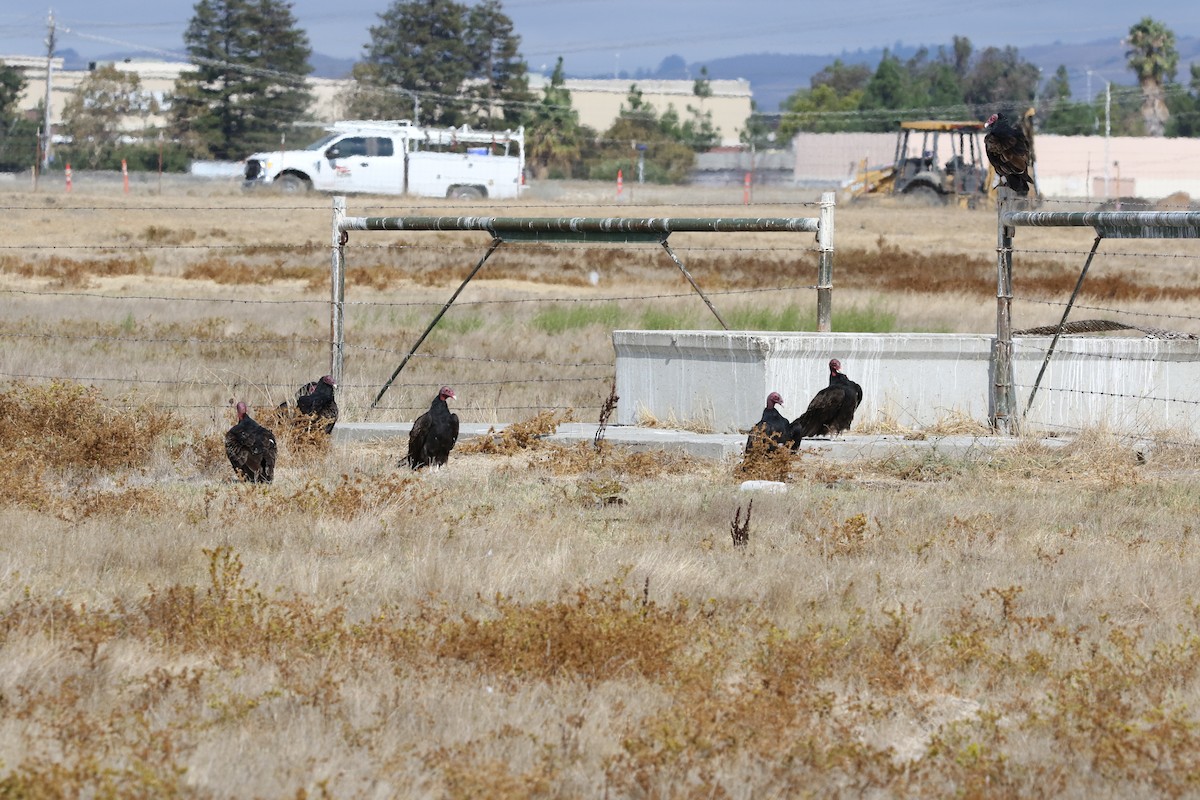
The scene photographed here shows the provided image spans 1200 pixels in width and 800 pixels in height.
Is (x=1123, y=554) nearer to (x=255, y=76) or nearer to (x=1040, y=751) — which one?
(x=1040, y=751)

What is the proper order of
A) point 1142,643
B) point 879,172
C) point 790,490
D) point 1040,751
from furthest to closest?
point 879,172, point 790,490, point 1142,643, point 1040,751

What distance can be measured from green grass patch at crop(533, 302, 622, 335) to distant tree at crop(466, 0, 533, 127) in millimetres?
66114

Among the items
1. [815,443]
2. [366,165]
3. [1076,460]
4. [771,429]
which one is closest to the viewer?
[771,429]

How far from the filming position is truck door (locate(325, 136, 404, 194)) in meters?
40.1

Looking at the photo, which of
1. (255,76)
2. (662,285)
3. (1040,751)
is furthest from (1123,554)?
(255,76)

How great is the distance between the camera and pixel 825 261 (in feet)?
→ 34.9

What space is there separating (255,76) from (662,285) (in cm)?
5197

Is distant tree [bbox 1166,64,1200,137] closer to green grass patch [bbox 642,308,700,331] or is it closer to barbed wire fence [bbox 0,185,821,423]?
barbed wire fence [bbox 0,185,821,423]

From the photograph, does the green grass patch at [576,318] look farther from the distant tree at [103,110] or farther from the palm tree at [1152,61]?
the palm tree at [1152,61]

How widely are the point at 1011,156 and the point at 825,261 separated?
139 centimetres

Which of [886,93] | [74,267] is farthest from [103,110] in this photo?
[886,93]

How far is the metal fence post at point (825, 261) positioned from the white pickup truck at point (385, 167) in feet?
95.2

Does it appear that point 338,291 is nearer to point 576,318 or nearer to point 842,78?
point 576,318

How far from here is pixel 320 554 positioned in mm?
6664
